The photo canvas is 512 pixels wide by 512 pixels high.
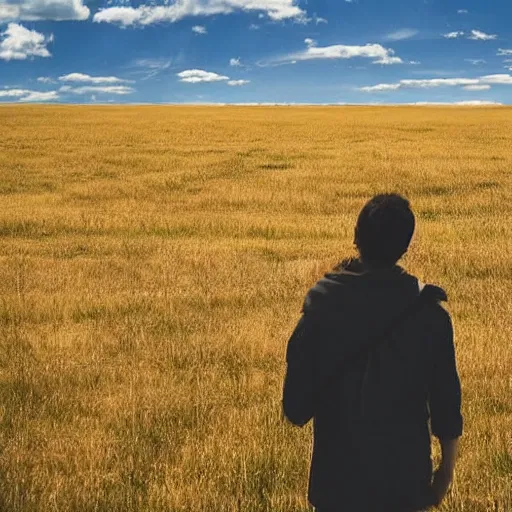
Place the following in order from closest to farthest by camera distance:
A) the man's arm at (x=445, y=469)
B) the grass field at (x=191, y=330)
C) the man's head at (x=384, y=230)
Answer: the man's head at (x=384, y=230) → the man's arm at (x=445, y=469) → the grass field at (x=191, y=330)

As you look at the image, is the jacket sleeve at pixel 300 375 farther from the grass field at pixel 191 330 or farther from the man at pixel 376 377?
the grass field at pixel 191 330

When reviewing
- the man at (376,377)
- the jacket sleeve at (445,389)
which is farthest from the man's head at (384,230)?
the jacket sleeve at (445,389)

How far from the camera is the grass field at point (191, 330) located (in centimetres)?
430

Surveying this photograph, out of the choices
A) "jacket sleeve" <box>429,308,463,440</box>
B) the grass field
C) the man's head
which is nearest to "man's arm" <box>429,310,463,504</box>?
"jacket sleeve" <box>429,308,463,440</box>

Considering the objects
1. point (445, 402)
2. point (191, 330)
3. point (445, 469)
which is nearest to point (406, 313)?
point (445, 402)

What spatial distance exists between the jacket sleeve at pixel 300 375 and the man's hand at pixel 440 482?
0.50m

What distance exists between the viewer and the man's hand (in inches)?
93.1

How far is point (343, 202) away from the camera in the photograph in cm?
1869

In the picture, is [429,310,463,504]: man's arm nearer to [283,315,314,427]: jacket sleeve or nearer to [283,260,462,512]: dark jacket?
[283,260,462,512]: dark jacket

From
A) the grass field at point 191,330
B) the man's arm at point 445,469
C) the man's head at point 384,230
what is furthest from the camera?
the grass field at point 191,330

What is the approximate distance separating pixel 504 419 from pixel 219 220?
434 inches

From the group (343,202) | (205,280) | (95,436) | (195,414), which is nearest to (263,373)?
(195,414)

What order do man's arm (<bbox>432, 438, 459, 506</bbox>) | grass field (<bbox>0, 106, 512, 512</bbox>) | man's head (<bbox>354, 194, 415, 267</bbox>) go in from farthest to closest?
grass field (<bbox>0, 106, 512, 512</bbox>) < man's arm (<bbox>432, 438, 459, 506</bbox>) < man's head (<bbox>354, 194, 415, 267</bbox>)

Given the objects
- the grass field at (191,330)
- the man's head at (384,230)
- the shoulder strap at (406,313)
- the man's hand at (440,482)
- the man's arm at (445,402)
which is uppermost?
the man's head at (384,230)
